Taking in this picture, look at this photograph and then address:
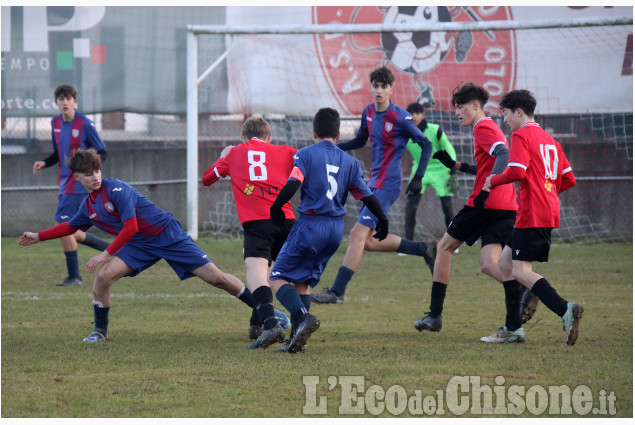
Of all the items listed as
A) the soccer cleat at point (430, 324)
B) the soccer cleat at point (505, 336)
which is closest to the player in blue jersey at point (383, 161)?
the soccer cleat at point (430, 324)

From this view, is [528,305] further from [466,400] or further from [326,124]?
[466,400]

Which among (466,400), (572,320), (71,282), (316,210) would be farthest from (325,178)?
(71,282)

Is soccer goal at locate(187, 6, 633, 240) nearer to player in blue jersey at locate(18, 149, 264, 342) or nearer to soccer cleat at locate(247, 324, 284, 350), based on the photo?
player in blue jersey at locate(18, 149, 264, 342)

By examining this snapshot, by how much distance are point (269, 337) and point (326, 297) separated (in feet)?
6.29

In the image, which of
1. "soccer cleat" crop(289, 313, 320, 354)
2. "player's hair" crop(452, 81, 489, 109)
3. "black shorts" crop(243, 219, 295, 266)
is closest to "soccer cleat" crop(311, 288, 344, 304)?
"black shorts" crop(243, 219, 295, 266)

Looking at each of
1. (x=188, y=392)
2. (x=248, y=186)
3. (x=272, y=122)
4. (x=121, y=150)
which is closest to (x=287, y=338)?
(x=248, y=186)

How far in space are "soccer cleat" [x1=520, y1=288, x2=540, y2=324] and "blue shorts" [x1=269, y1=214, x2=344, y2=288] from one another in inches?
62.7

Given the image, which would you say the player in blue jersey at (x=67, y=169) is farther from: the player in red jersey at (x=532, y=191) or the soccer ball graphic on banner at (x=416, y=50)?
the soccer ball graphic on banner at (x=416, y=50)

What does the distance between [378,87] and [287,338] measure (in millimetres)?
2574

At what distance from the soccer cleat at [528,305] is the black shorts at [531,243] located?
27.6 inches

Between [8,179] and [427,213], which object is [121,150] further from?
[427,213]

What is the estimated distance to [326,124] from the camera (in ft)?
18.6

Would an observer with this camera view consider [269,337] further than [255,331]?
No
